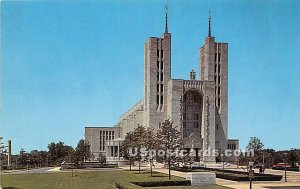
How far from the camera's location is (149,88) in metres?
105

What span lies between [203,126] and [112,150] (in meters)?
23.4

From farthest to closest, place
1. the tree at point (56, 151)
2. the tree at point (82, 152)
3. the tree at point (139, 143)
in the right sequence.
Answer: the tree at point (56, 151)
the tree at point (82, 152)
the tree at point (139, 143)

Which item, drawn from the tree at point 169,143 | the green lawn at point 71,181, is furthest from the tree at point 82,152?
the tree at point 169,143

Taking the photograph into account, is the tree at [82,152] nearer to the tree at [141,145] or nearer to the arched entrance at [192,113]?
the tree at [141,145]

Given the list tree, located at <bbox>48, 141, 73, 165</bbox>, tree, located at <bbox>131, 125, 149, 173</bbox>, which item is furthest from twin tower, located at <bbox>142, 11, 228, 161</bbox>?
tree, located at <bbox>131, 125, 149, 173</bbox>

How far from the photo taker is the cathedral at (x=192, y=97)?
328ft

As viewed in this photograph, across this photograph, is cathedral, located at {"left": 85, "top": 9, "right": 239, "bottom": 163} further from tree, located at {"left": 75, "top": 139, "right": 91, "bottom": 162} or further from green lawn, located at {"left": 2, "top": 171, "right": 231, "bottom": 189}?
green lawn, located at {"left": 2, "top": 171, "right": 231, "bottom": 189}

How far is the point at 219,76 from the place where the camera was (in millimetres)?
107375

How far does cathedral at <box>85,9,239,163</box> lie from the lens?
328ft

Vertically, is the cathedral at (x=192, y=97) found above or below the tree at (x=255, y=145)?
above

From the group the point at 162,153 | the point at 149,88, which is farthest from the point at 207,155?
the point at 162,153

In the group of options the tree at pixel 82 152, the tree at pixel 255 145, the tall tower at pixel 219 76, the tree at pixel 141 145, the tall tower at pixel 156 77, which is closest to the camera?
the tree at pixel 141 145

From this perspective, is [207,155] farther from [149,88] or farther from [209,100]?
[149,88]

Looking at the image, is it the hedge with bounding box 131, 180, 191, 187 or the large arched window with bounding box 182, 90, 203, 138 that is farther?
the large arched window with bounding box 182, 90, 203, 138
